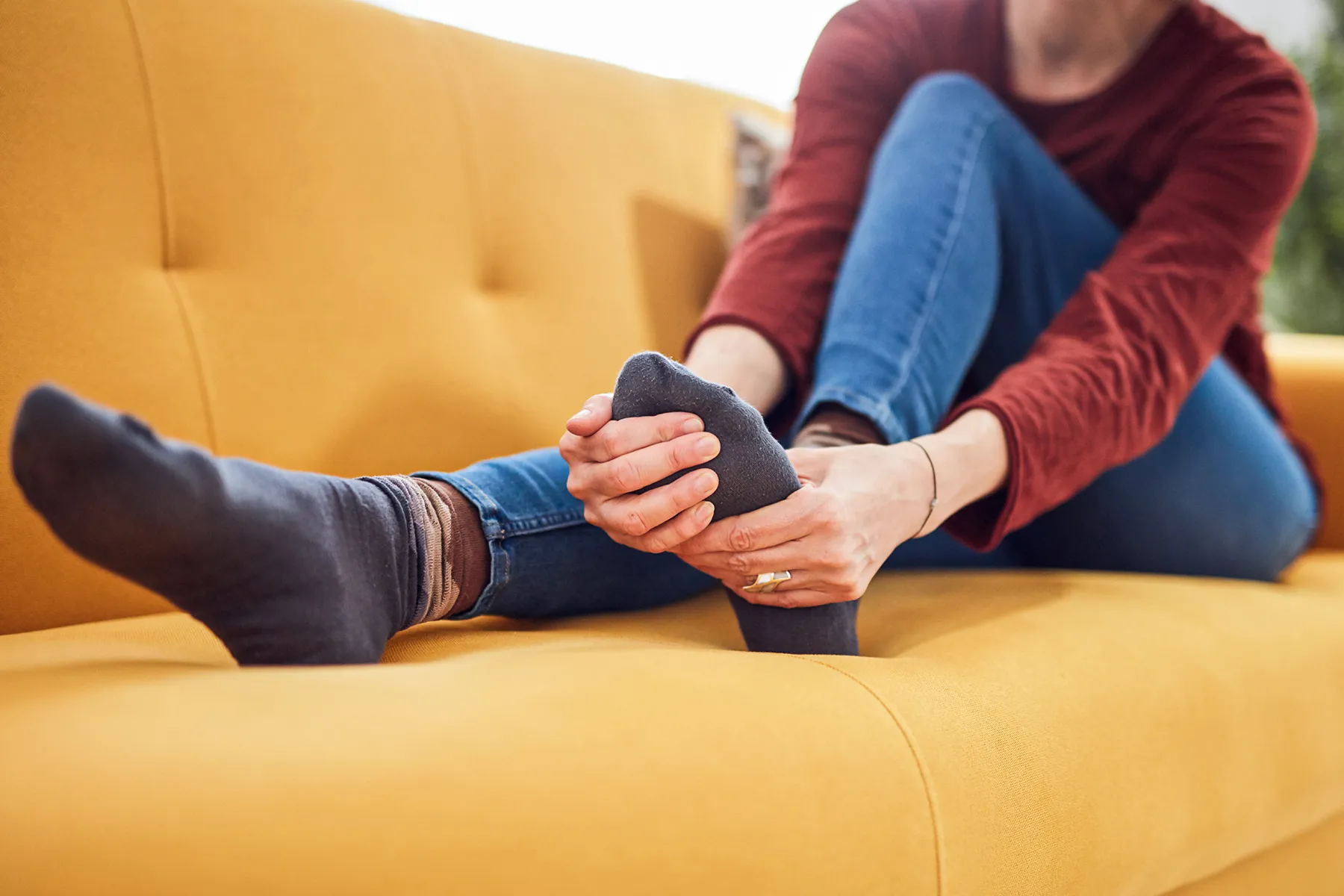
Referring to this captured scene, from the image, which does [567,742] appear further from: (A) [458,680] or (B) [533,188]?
(B) [533,188]

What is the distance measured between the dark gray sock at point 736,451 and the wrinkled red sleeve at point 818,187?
0.27 metres

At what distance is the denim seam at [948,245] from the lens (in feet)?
2.42

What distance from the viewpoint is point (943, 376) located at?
776mm

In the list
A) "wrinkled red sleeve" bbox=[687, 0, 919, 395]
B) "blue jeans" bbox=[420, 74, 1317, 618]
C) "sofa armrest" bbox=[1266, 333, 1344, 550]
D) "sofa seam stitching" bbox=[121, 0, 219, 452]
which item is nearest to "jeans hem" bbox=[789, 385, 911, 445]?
"blue jeans" bbox=[420, 74, 1317, 618]

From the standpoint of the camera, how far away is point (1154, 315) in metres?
0.82

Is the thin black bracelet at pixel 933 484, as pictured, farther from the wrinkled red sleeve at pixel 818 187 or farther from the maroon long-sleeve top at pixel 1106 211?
the wrinkled red sleeve at pixel 818 187

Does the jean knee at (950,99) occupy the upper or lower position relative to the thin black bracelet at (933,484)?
upper

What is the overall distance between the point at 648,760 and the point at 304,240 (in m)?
0.58

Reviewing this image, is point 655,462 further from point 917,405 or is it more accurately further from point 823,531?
point 917,405

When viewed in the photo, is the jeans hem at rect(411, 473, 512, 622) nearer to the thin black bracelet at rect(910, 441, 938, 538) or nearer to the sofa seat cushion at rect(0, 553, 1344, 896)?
the sofa seat cushion at rect(0, 553, 1344, 896)

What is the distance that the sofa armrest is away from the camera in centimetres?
118

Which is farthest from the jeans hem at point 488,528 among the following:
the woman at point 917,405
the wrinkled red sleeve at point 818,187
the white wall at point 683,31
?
the white wall at point 683,31

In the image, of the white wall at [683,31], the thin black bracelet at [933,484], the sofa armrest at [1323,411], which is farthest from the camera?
the white wall at [683,31]

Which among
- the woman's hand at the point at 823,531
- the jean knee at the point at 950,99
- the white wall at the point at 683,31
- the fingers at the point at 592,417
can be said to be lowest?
the woman's hand at the point at 823,531
